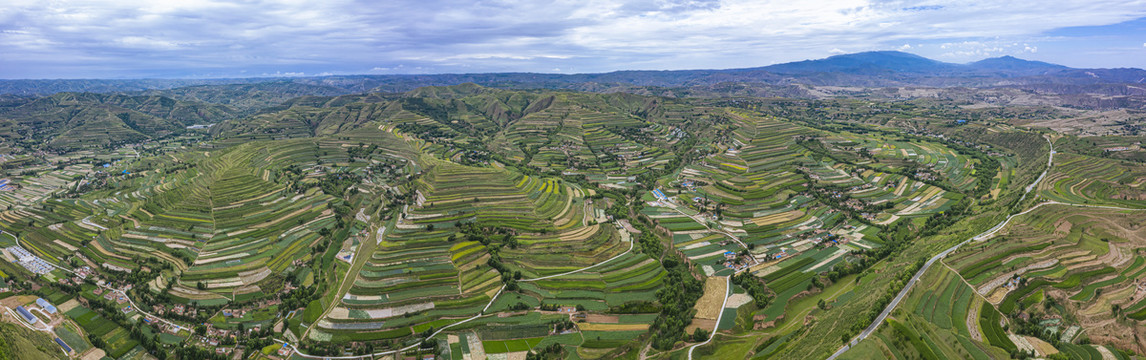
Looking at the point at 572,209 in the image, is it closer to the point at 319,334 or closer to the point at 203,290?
the point at 319,334

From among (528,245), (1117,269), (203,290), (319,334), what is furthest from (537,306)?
(1117,269)

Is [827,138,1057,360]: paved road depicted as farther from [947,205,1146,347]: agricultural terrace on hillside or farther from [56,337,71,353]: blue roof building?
[56,337,71,353]: blue roof building

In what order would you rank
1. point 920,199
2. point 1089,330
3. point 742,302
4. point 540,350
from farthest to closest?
point 920,199
point 742,302
point 540,350
point 1089,330

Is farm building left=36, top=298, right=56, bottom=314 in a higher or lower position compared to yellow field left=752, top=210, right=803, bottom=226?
lower

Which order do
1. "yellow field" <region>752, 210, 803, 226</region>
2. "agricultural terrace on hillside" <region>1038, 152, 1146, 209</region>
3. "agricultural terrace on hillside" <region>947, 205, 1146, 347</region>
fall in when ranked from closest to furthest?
"agricultural terrace on hillside" <region>947, 205, 1146, 347</region>
"agricultural terrace on hillside" <region>1038, 152, 1146, 209</region>
"yellow field" <region>752, 210, 803, 226</region>

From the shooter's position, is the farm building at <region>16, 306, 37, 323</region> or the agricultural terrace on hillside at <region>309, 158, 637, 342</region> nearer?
the farm building at <region>16, 306, 37, 323</region>

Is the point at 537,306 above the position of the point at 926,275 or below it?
below

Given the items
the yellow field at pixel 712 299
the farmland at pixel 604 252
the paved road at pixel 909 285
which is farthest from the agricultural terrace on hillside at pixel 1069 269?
the yellow field at pixel 712 299

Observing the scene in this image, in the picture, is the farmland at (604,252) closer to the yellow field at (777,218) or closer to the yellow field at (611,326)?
the yellow field at (611,326)

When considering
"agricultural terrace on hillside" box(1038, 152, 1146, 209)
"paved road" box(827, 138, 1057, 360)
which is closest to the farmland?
"agricultural terrace on hillside" box(1038, 152, 1146, 209)
